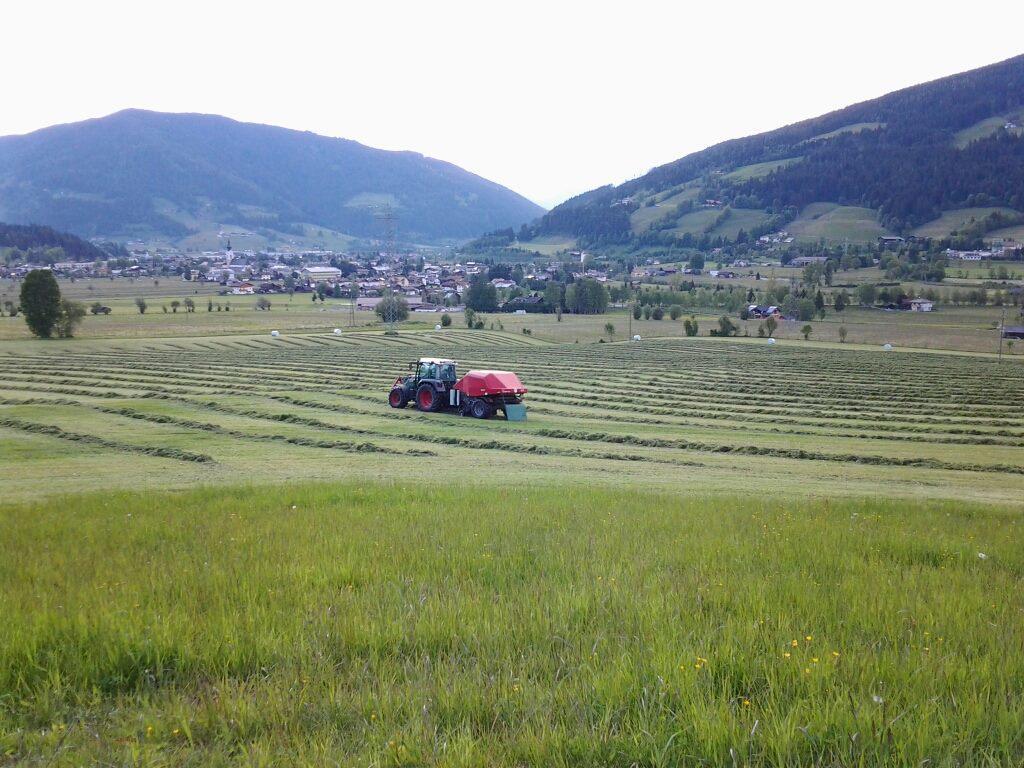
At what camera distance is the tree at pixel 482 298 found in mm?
133875

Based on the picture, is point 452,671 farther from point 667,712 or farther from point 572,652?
point 667,712

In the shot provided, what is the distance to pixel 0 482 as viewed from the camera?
18.4 metres

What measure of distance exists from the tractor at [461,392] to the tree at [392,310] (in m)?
75.2

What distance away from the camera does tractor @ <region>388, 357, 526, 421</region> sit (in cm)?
3438

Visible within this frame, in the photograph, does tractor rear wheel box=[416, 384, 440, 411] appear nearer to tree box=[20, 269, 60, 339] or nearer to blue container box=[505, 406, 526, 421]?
blue container box=[505, 406, 526, 421]

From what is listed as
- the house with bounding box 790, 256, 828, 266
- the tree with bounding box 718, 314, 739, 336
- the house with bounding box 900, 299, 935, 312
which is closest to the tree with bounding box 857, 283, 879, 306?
the house with bounding box 900, 299, 935, 312

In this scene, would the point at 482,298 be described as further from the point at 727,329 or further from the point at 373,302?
the point at 727,329

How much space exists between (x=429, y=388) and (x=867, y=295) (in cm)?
10693

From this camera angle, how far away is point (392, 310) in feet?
366

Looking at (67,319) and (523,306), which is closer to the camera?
(67,319)

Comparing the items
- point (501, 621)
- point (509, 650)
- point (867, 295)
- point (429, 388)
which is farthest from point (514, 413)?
point (867, 295)

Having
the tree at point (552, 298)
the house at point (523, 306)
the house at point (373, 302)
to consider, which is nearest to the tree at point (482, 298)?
the house at point (523, 306)

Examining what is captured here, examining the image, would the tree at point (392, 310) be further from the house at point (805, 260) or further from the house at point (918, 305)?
the house at point (805, 260)

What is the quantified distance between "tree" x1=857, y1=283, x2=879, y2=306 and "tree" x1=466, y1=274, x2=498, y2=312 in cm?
5795
